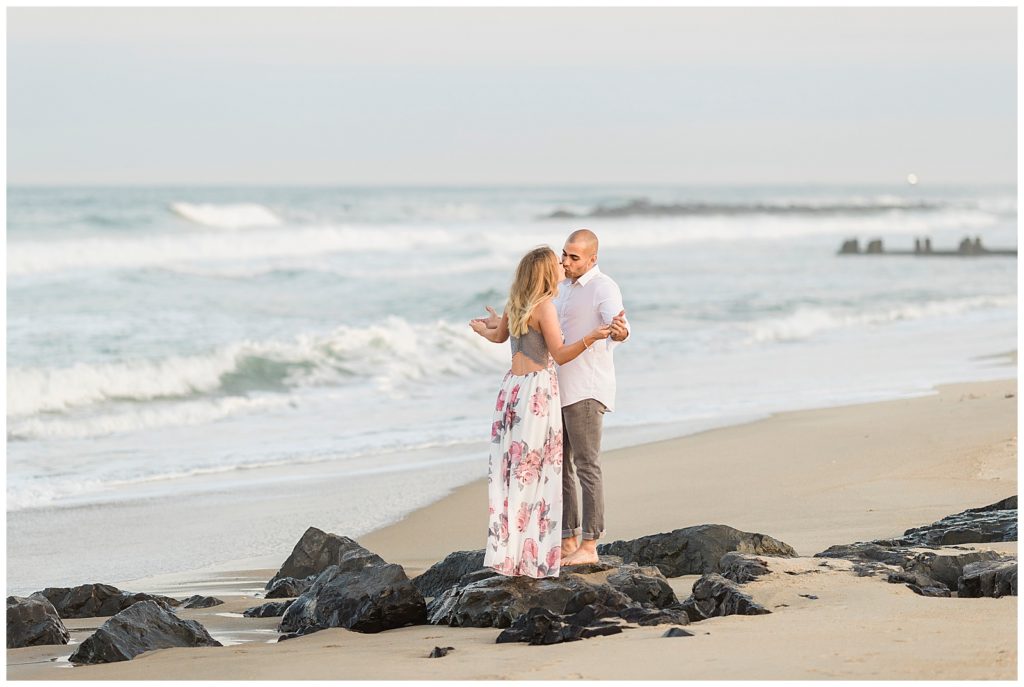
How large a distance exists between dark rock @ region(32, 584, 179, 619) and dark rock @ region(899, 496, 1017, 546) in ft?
12.6

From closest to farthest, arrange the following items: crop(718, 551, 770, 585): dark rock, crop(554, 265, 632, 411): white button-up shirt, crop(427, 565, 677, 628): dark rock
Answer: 1. crop(427, 565, 677, 628): dark rock
2. crop(718, 551, 770, 585): dark rock
3. crop(554, 265, 632, 411): white button-up shirt

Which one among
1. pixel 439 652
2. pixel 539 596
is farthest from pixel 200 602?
pixel 439 652

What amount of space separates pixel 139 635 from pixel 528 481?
1808 millimetres

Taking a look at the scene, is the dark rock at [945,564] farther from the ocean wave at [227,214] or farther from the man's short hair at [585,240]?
the ocean wave at [227,214]

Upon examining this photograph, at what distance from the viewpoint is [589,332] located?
6082mm

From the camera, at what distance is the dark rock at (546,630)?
16.5ft

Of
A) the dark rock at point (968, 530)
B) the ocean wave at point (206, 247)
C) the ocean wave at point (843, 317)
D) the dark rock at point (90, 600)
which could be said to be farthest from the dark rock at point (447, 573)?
the ocean wave at point (206, 247)

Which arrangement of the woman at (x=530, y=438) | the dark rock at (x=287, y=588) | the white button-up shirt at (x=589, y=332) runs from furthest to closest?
the dark rock at (x=287, y=588) < the white button-up shirt at (x=589, y=332) < the woman at (x=530, y=438)

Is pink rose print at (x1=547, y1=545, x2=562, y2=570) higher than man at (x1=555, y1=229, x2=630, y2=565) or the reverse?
the reverse

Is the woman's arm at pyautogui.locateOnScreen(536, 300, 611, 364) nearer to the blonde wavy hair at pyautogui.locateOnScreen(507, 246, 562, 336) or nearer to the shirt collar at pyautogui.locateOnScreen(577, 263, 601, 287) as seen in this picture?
the blonde wavy hair at pyautogui.locateOnScreen(507, 246, 562, 336)

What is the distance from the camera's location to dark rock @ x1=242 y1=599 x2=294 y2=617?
6.34 m

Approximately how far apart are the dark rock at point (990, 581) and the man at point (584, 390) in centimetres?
162

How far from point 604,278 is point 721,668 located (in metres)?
2.23

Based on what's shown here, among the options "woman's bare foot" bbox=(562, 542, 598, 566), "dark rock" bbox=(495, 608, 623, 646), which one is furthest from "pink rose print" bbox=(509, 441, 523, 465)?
"dark rock" bbox=(495, 608, 623, 646)
